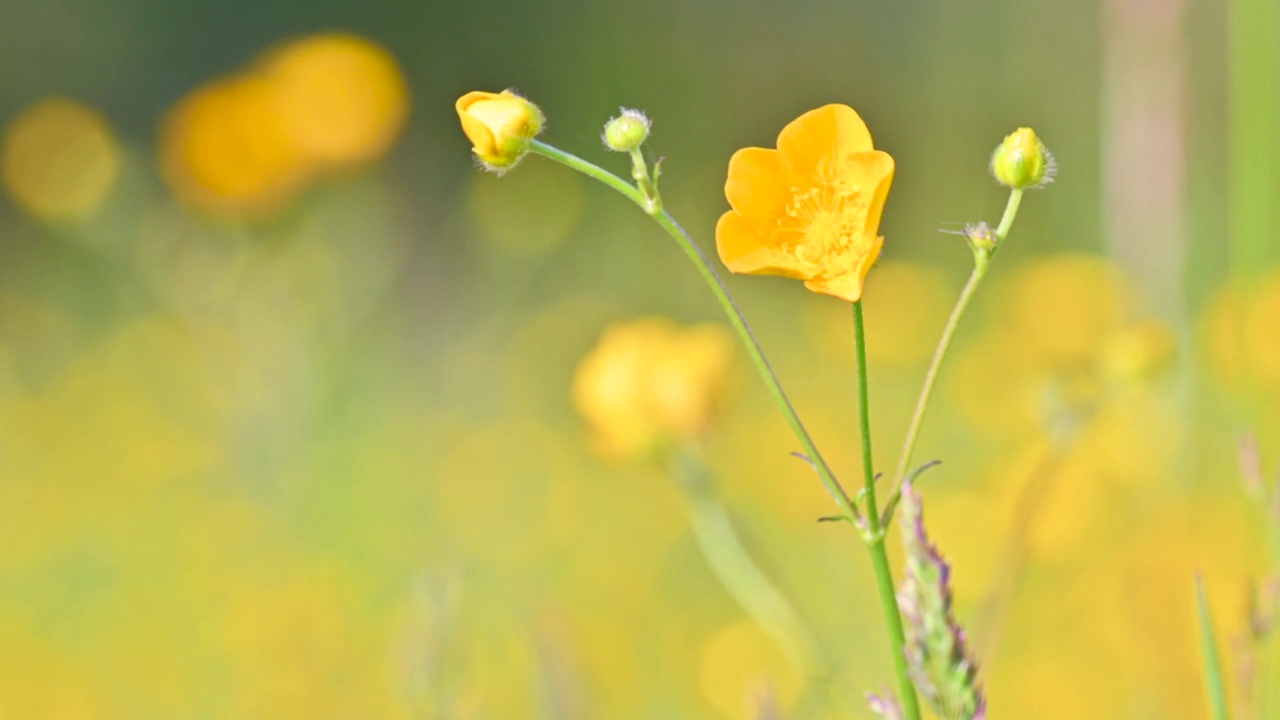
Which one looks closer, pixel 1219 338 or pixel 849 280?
pixel 849 280

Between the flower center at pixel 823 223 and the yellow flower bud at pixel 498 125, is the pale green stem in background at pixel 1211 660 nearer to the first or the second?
the flower center at pixel 823 223

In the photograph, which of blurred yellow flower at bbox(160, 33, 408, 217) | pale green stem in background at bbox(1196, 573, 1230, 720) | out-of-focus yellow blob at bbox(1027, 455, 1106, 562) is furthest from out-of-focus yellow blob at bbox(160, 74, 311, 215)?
pale green stem in background at bbox(1196, 573, 1230, 720)

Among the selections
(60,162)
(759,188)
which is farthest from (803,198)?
(60,162)

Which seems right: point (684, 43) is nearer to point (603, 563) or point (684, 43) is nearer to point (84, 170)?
point (84, 170)

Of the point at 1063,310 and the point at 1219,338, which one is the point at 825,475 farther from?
the point at 1063,310

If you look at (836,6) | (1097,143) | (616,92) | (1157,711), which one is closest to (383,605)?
(1157,711)

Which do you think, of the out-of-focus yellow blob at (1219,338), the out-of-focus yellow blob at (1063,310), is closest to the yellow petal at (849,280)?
the out-of-focus yellow blob at (1219,338)

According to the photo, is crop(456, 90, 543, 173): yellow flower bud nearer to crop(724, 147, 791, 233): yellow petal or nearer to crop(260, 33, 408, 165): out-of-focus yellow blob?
crop(724, 147, 791, 233): yellow petal
